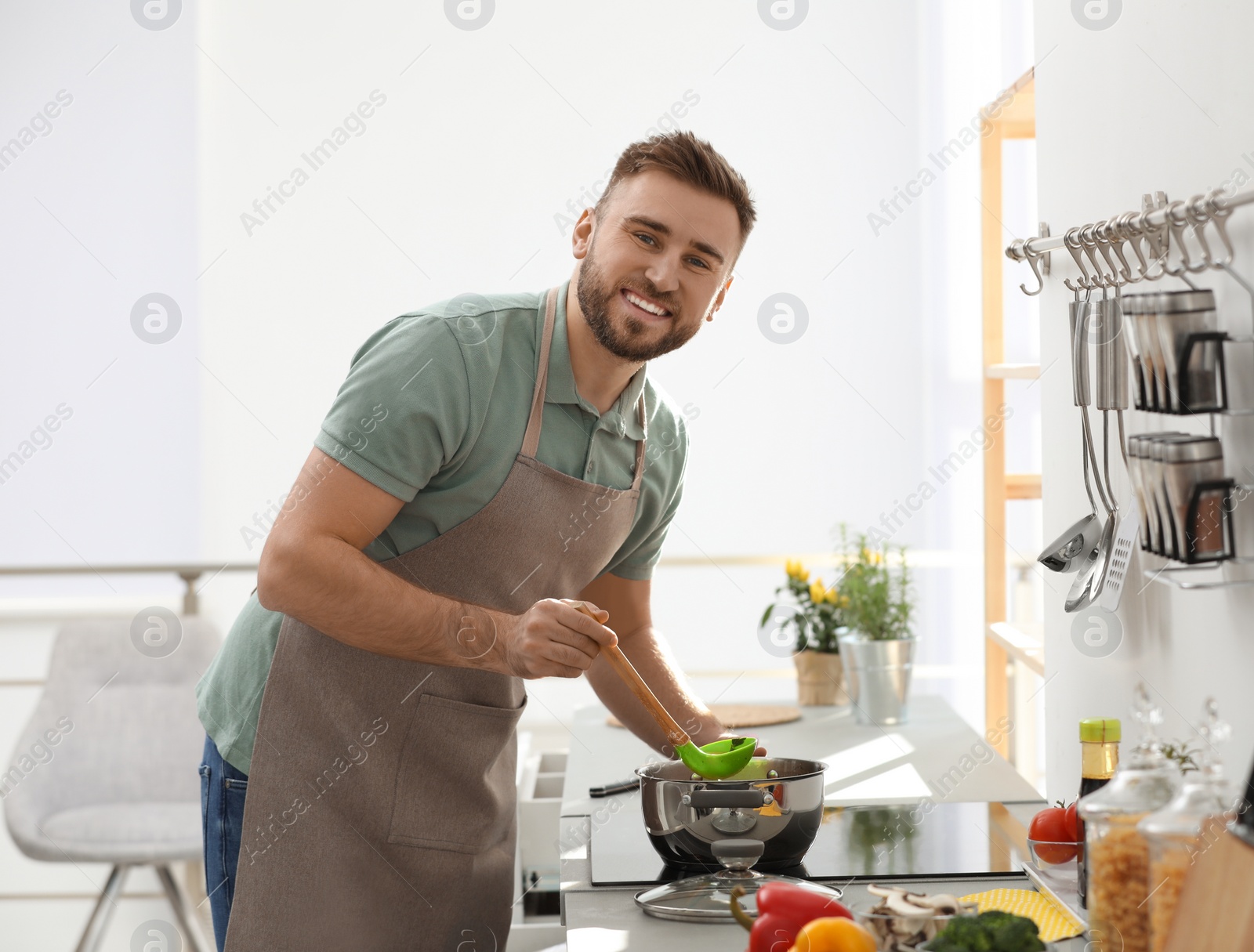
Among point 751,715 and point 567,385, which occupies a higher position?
point 567,385

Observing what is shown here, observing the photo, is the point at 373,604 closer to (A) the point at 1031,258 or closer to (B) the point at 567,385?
(B) the point at 567,385

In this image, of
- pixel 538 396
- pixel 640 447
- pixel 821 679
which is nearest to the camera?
pixel 538 396

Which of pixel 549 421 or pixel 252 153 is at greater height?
pixel 252 153

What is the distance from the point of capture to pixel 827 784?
156 centimetres

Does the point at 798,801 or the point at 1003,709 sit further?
the point at 1003,709

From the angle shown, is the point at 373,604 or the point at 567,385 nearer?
the point at 373,604

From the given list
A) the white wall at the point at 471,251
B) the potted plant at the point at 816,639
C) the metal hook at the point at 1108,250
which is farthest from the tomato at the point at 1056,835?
the white wall at the point at 471,251

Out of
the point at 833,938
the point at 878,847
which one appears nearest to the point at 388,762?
the point at 878,847

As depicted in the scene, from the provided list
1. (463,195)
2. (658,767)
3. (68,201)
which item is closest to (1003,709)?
(658,767)

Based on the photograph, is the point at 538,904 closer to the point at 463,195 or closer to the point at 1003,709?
the point at 1003,709

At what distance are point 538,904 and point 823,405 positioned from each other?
175 centimetres

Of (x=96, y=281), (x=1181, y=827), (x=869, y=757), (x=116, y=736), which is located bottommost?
(x=116, y=736)

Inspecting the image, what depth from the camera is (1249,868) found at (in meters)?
0.64

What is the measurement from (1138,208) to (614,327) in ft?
1.76
